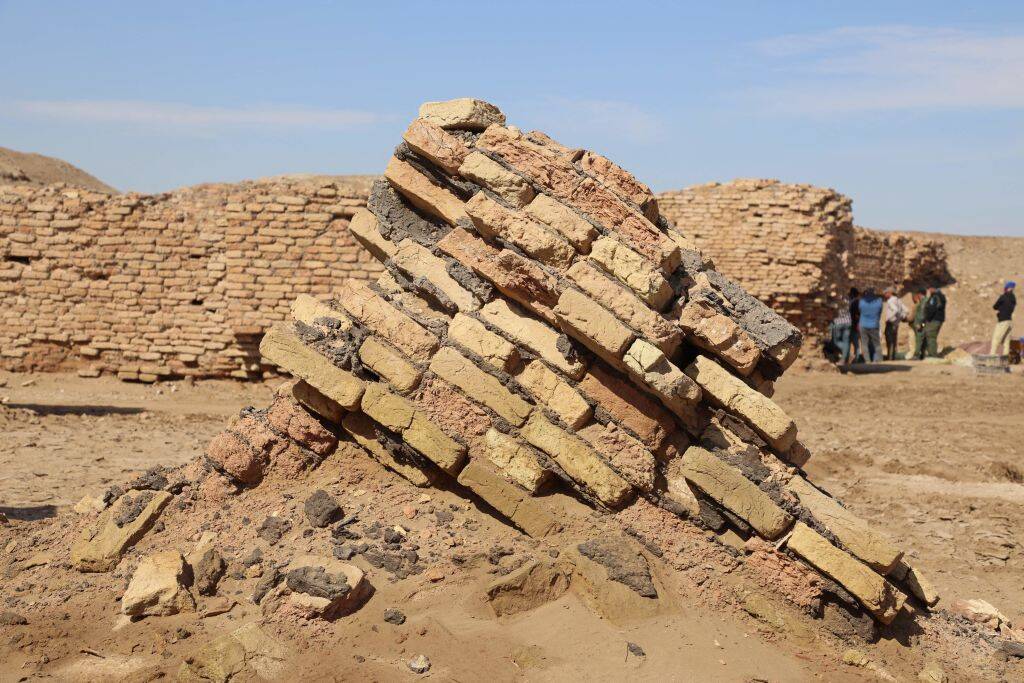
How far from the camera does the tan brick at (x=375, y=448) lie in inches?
227

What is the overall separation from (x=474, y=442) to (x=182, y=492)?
198 cm

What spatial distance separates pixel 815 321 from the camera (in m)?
17.8

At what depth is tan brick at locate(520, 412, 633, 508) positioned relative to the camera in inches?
214

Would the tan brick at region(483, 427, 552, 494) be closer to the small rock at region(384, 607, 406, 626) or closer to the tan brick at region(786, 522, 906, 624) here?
the small rock at region(384, 607, 406, 626)

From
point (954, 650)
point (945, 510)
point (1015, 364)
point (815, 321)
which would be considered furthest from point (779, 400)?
point (954, 650)

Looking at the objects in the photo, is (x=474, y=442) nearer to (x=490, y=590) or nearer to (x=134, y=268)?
(x=490, y=590)

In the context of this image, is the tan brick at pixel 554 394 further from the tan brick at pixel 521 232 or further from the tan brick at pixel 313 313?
the tan brick at pixel 313 313

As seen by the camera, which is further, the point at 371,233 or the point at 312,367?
the point at 371,233

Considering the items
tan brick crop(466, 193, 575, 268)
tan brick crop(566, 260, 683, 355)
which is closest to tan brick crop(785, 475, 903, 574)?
tan brick crop(566, 260, 683, 355)

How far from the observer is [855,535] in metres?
5.20

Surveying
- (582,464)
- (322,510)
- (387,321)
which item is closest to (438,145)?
(387,321)

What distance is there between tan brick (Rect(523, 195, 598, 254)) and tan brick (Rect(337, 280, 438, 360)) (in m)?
1.02

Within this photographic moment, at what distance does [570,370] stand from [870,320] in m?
14.8

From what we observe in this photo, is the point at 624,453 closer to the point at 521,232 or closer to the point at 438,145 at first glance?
the point at 521,232
